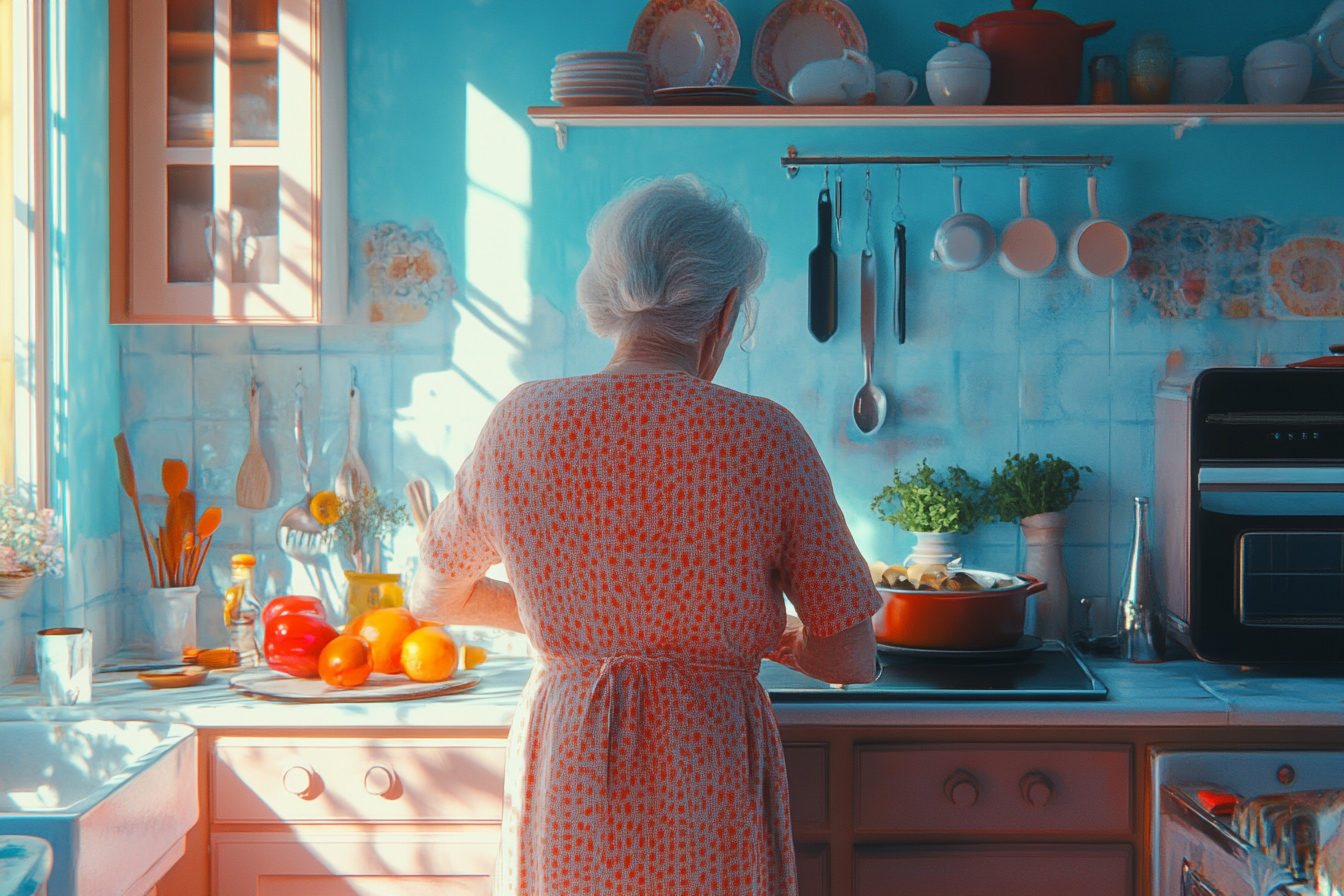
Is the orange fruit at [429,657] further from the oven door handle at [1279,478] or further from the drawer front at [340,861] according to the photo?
the oven door handle at [1279,478]

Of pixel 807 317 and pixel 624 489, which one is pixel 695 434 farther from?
pixel 807 317

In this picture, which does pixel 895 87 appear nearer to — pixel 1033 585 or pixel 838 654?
pixel 1033 585

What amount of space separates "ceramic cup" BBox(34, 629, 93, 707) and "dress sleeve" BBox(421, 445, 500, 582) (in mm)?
809

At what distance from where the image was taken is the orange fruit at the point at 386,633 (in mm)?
2029

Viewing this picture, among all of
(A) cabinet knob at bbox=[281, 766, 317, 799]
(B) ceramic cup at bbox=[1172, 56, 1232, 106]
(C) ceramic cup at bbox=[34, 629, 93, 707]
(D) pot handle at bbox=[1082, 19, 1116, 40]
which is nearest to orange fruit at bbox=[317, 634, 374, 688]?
(A) cabinet knob at bbox=[281, 766, 317, 799]

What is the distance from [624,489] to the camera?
1.25 metres

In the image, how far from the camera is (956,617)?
1.99 meters

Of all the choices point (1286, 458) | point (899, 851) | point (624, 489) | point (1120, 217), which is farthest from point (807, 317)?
point (624, 489)

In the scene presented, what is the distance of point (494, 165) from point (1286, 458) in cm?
160

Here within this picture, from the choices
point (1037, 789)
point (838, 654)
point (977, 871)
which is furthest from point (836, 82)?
point (977, 871)

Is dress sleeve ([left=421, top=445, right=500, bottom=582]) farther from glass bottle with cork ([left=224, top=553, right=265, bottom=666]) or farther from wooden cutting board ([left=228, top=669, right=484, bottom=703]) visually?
glass bottle with cork ([left=224, top=553, right=265, bottom=666])

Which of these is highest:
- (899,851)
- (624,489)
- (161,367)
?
(161,367)

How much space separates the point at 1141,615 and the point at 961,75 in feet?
3.46

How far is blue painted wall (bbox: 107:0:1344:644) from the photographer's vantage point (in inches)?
91.5
